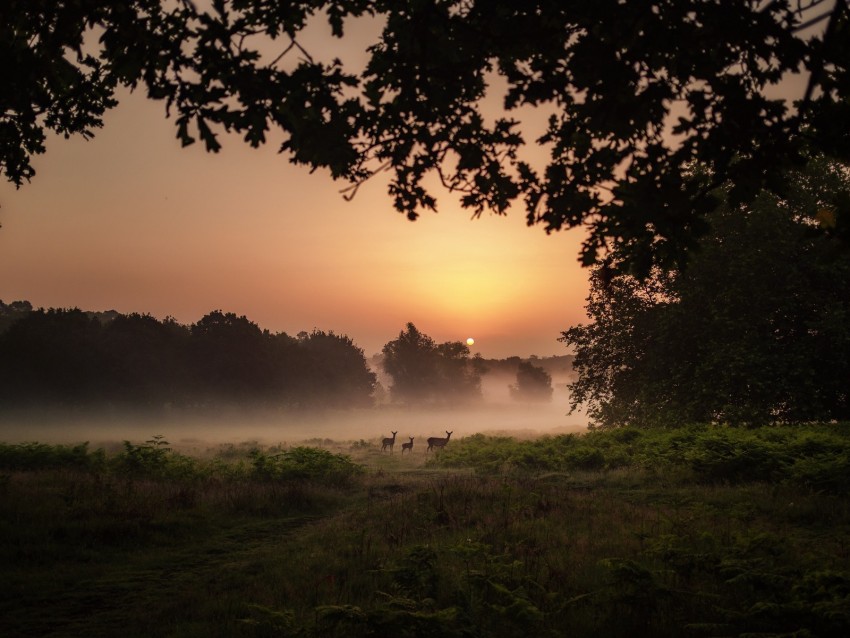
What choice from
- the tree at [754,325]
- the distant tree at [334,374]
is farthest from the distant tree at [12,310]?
the tree at [754,325]

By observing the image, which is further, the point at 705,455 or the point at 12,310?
the point at 12,310

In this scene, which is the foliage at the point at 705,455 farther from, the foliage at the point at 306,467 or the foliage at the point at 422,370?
the foliage at the point at 422,370

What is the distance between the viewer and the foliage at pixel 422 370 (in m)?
100

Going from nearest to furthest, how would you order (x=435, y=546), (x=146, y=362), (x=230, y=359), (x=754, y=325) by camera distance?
(x=435, y=546)
(x=754, y=325)
(x=146, y=362)
(x=230, y=359)

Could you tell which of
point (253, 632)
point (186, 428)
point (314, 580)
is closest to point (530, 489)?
point (314, 580)

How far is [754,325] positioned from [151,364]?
60.0 meters

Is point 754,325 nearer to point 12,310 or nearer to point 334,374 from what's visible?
point 334,374

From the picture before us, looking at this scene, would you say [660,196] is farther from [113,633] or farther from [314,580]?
[113,633]

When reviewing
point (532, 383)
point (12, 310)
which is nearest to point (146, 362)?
point (12, 310)

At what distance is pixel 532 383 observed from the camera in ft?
420

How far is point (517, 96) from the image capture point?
5.68 m

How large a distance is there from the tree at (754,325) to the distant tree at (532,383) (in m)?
103

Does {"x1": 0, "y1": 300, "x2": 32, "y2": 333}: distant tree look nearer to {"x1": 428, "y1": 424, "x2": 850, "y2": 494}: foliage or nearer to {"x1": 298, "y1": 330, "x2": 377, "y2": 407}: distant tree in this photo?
{"x1": 298, "y1": 330, "x2": 377, "y2": 407}: distant tree

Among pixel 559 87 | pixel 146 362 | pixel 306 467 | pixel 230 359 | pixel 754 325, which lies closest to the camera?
pixel 559 87
